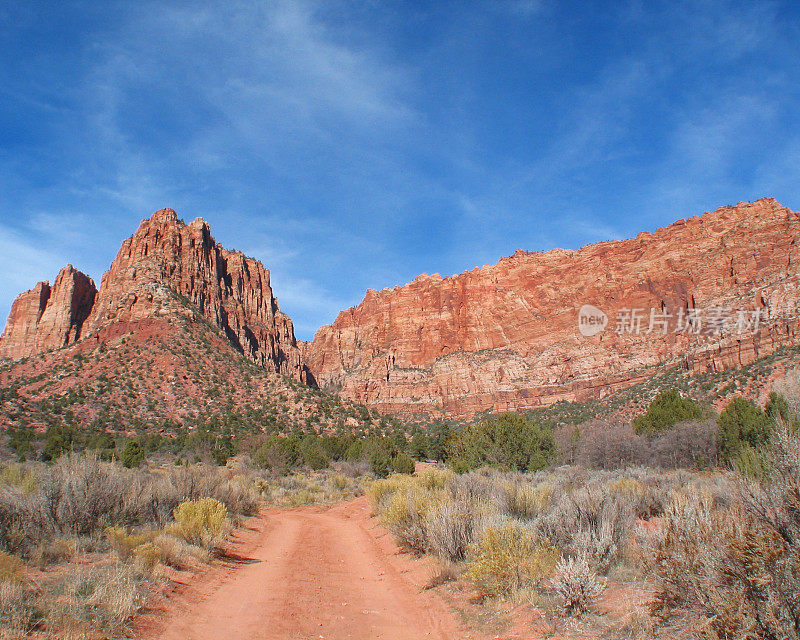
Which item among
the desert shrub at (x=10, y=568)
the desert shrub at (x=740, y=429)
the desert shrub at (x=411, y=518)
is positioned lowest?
the desert shrub at (x=411, y=518)

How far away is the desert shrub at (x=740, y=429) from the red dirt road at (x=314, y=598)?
811 inches

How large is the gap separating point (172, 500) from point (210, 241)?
84324 millimetres

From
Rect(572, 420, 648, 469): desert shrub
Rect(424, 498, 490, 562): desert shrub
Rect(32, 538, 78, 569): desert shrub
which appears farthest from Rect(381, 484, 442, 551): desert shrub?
Rect(572, 420, 648, 469): desert shrub

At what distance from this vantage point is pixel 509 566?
7023 millimetres

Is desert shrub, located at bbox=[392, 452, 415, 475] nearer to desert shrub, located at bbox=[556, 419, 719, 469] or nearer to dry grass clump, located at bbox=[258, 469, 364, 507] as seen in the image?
dry grass clump, located at bbox=[258, 469, 364, 507]

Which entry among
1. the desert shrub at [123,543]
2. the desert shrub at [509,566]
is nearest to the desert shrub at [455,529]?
the desert shrub at [509,566]

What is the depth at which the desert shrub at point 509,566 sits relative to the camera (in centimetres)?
691

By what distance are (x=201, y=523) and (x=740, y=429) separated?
27077mm

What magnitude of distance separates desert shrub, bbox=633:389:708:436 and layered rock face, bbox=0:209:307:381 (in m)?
54.9

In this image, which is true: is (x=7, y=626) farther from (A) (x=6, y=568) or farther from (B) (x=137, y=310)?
(B) (x=137, y=310)

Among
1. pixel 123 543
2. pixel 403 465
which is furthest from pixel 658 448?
pixel 123 543

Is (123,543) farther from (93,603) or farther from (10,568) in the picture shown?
(93,603)

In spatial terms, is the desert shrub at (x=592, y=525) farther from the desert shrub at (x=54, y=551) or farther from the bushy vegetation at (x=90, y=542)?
the desert shrub at (x=54, y=551)

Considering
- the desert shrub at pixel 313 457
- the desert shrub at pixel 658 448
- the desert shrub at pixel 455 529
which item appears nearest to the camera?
the desert shrub at pixel 455 529
